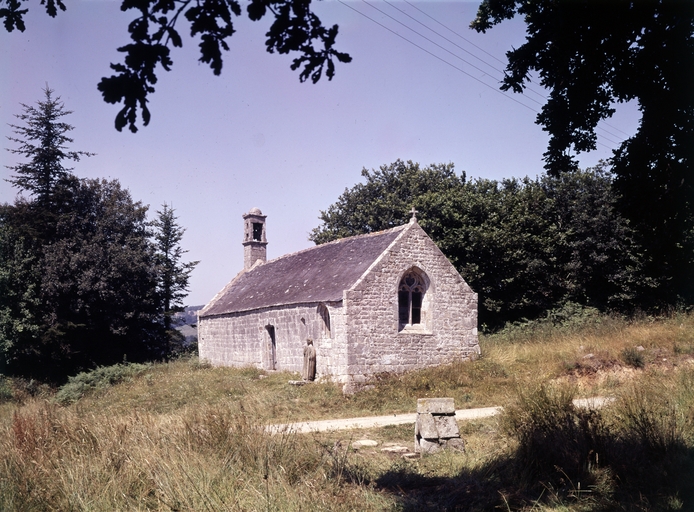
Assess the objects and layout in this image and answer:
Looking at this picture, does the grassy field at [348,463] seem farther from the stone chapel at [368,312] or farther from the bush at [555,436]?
the stone chapel at [368,312]

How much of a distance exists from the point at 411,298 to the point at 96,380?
13.0 meters

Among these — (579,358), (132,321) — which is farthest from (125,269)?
(579,358)

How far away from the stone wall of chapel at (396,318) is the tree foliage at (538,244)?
9474mm

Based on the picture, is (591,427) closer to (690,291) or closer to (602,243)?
(690,291)

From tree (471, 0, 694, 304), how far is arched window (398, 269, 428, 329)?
36.2 feet

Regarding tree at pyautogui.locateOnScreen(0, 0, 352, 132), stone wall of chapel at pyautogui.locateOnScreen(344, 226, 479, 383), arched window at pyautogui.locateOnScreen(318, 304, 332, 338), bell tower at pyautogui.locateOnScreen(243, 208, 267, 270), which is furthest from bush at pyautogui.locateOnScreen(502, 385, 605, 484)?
bell tower at pyautogui.locateOnScreen(243, 208, 267, 270)

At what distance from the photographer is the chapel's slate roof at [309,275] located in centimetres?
1908

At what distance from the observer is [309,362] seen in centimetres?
1833

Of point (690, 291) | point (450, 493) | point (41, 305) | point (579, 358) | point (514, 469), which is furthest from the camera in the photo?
point (41, 305)

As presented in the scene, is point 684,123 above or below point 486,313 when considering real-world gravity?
above

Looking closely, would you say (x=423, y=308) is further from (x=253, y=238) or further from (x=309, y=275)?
(x=253, y=238)

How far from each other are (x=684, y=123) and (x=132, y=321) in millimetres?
28662

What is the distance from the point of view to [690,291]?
22.8 meters

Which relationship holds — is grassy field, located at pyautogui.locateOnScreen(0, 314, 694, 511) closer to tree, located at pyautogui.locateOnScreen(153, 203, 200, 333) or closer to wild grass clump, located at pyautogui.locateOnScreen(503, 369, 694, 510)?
wild grass clump, located at pyautogui.locateOnScreen(503, 369, 694, 510)
